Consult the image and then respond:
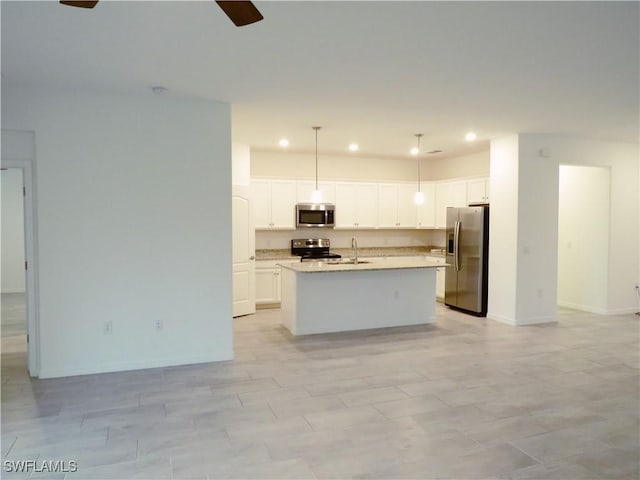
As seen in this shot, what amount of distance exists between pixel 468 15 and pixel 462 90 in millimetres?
1611

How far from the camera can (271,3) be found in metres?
2.54

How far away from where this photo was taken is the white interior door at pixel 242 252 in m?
6.72

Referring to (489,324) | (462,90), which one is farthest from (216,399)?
(489,324)

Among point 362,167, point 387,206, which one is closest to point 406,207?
point 387,206

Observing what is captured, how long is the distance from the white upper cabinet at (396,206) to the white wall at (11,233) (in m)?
7.31

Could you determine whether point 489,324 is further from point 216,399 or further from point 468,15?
point 468,15

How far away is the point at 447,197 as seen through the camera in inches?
327

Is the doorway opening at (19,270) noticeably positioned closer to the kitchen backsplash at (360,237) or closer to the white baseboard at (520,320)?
the kitchen backsplash at (360,237)

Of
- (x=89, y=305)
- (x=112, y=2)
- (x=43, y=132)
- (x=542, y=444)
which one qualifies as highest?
(x=112, y=2)

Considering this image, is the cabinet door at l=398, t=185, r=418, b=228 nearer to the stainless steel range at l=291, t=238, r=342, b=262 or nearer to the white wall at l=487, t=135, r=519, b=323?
the stainless steel range at l=291, t=238, r=342, b=262

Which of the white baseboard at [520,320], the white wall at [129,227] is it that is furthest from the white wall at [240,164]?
the white baseboard at [520,320]

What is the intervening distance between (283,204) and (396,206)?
7.44ft

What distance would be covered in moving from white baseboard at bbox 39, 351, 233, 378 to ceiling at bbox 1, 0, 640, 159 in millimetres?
2672

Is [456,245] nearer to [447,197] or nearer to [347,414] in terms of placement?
[447,197]
